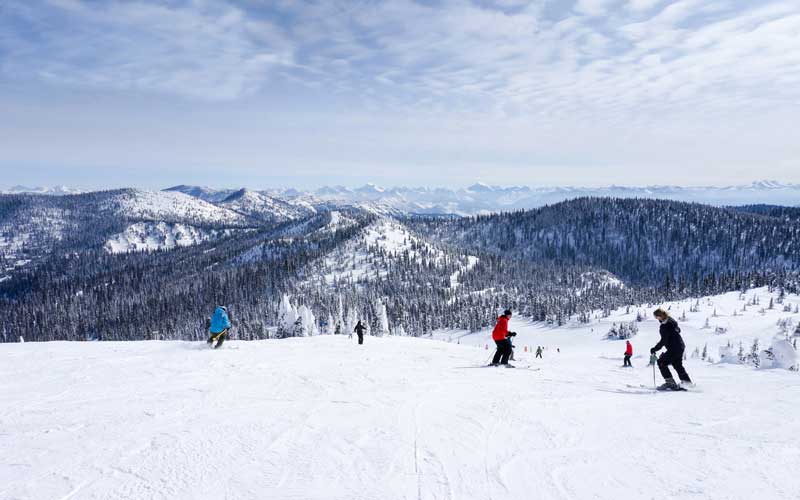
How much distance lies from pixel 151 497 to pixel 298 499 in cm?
211

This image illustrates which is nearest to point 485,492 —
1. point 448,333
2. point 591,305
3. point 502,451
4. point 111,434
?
point 502,451

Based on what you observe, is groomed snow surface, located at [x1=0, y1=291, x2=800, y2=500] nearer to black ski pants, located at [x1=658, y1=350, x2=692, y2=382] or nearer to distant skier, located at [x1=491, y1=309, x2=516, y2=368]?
black ski pants, located at [x1=658, y1=350, x2=692, y2=382]

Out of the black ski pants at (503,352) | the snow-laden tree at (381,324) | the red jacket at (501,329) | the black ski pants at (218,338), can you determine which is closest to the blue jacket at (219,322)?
the black ski pants at (218,338)

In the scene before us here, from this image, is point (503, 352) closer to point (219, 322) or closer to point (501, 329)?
point (501, 329)

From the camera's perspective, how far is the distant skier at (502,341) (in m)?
15.4

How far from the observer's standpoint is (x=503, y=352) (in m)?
16.1

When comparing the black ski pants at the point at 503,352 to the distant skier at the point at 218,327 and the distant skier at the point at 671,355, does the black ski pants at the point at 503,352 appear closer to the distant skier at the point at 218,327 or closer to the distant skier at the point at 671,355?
the distant skier at the point at 671,355

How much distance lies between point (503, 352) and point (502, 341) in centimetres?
56

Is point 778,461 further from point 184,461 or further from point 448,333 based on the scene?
point 448,333

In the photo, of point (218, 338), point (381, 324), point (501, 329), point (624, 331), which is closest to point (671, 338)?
point (501, 329)

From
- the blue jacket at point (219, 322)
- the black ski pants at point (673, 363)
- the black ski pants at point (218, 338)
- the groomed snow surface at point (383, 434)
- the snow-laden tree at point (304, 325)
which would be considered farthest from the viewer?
the snow-laden tree at point (304, 325)

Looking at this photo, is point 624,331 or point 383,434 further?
point 624,331

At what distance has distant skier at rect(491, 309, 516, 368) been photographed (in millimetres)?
15414

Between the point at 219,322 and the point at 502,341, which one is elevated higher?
the point at 219,322
